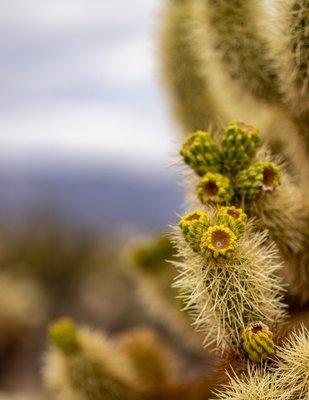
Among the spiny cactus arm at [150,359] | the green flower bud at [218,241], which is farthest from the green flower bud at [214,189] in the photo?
the spiny cactus arm at [150,359]

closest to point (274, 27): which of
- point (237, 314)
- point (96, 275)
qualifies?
point (237, 314)

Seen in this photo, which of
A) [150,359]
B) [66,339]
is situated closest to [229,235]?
[66,339]

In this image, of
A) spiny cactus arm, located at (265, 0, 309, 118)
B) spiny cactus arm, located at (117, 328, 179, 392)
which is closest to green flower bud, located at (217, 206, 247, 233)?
spiny cactus arm, located at (265, 0, 309, 118)

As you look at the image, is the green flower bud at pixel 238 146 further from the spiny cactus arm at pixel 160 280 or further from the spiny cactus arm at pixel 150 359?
the spiny cactus arm at pixel 150 359

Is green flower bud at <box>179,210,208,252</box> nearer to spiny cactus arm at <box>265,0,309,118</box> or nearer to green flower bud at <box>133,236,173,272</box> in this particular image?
spiny cactus arm at <box>265,0,309,118</box>

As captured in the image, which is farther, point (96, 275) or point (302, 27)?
point (96, 275)

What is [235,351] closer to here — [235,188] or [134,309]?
[235,188]
